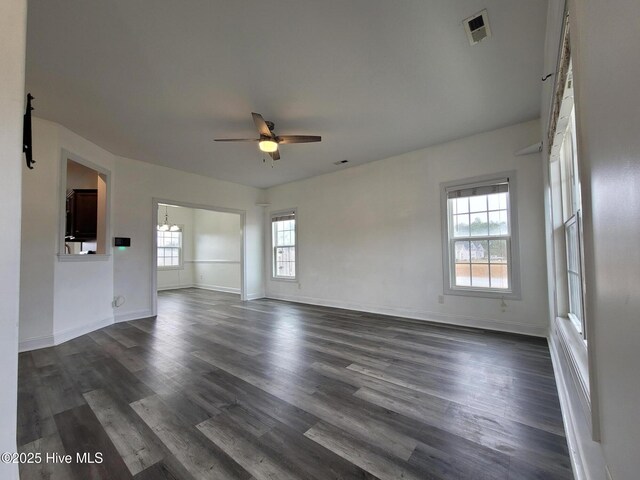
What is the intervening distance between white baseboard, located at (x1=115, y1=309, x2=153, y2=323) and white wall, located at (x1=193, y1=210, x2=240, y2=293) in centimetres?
313

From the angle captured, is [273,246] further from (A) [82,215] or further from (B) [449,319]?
(B) [449,319]

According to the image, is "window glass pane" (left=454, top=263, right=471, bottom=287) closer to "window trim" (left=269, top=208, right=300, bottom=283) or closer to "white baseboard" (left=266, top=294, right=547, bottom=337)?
"white baseboard" (left=266, top=294, right=547, bottom=337)

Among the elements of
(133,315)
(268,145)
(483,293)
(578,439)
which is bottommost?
(133,315)

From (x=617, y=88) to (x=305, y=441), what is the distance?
2.01 meters

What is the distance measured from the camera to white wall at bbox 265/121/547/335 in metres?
3.55

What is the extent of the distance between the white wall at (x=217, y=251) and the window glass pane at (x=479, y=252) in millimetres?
6124

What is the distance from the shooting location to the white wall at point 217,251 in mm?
8118

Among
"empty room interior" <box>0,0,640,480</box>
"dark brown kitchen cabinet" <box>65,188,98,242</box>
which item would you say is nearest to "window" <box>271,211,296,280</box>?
"empty room interior" <box>0,0,640,480</box>

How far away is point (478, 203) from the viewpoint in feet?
13.1

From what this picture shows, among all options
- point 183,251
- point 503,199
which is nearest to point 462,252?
point 503,199

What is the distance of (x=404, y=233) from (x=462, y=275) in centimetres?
109

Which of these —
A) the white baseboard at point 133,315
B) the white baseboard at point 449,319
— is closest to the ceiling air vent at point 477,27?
the white baseboard at point 449,319

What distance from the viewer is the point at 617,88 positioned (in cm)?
65

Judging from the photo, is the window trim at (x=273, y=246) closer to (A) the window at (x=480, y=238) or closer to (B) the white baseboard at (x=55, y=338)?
(A) the window at (x=480, y=238)
